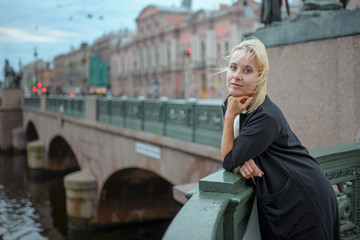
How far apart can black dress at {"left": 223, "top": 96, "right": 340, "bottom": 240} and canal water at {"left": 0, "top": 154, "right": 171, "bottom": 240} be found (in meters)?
11.1

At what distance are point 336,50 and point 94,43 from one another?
274ft

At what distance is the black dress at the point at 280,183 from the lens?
1879mm

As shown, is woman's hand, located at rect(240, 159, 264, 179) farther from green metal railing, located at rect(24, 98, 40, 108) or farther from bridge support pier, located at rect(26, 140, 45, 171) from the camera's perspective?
green metal railing, located at rect(24, 98, 40, 108)

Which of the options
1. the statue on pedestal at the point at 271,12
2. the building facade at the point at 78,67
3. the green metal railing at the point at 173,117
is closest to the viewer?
the statue on pedestal at the point at 271,12

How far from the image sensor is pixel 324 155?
2701mm

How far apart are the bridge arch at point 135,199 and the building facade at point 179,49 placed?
22643 millimetres

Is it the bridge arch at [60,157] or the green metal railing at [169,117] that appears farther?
the bridge arch at [60,157]

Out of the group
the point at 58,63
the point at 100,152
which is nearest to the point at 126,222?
the point at 100,152

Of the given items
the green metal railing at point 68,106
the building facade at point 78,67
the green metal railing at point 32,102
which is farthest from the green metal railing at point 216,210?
the building facade at point 78,67

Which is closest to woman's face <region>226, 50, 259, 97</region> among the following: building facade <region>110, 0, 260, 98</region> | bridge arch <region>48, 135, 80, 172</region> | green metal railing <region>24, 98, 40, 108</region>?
bridge arch <region>48, 135, 80, 172</region>

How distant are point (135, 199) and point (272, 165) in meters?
12.7

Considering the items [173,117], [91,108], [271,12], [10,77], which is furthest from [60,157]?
[271,12]

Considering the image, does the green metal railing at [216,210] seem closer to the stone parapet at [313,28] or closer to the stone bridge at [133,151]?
the stone parapet at [313,28]

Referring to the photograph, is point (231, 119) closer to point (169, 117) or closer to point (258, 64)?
point (258, 64)
